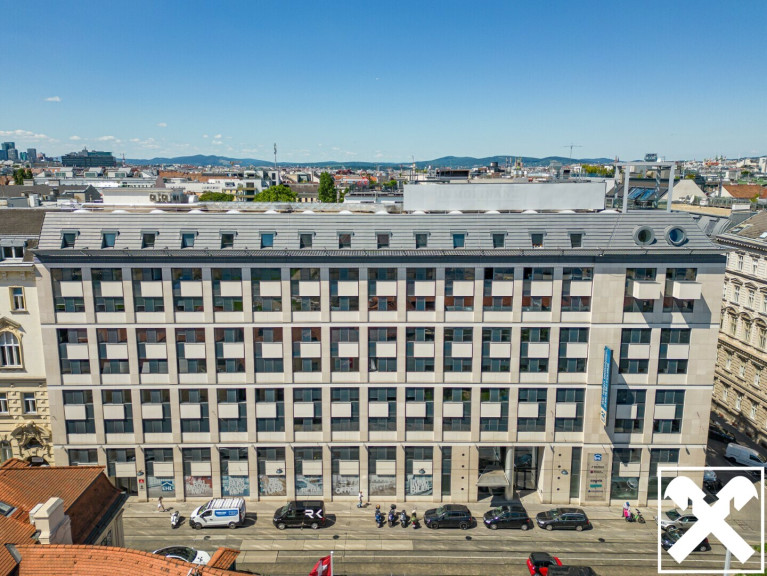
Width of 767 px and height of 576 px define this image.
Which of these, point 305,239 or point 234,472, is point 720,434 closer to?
point 305,239

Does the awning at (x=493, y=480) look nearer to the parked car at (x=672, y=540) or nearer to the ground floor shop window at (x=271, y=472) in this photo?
the parked car at (x=672, y=540)

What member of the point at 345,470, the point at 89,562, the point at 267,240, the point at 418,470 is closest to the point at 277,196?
the point at 267,240

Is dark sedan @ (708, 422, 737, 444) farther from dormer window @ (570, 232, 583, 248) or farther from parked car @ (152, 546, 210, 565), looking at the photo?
parked car @ (152, 546, 210, 565)

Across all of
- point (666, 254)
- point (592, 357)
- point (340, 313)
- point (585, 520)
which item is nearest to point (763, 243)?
point (666, 254)

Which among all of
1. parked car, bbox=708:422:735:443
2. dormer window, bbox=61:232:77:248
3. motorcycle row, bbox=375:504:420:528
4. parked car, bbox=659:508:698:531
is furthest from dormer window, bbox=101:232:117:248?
parked car, bbox=708:422:735:443

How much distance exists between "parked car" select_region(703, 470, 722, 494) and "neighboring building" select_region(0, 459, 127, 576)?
54071 mm

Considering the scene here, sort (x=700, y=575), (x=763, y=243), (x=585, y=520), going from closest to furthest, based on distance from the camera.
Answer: (x=700, y=575), (x=585, y=520), (x=763, y=243)

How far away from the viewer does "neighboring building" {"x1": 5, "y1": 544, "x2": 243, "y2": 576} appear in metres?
25.6

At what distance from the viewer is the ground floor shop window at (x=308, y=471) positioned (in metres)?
54.8

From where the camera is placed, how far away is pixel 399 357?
5316 centimetres

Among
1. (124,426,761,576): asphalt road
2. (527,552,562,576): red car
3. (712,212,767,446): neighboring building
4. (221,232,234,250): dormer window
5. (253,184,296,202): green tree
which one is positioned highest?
(253,184,296,202): green tree

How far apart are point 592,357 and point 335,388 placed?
79.7 feet

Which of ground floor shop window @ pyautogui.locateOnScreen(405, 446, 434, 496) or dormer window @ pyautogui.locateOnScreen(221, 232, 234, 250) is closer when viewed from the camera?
dormer window @ pyautogui.locateOnScreen(221, 232, 234, 250)

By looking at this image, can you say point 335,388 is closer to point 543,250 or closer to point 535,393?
point 535,393
